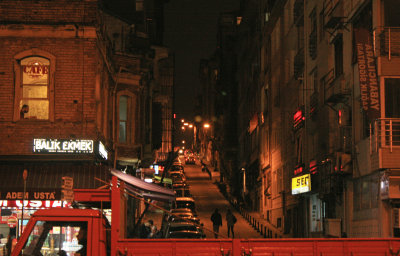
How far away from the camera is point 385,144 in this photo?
20469mm

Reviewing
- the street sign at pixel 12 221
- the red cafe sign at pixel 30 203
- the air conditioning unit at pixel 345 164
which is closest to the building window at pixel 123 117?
the red cafe sign at pixel 30 203

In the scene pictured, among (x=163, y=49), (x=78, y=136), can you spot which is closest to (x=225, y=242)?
(x=78, y=136)

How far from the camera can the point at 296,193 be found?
33.3 meters

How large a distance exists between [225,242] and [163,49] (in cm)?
3917

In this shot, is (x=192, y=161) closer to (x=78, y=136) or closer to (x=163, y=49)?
(x=163, y=49)

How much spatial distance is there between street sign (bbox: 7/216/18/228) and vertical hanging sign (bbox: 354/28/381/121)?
1253 centimetres

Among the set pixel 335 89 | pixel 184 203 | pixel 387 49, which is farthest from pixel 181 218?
pixel 184 203

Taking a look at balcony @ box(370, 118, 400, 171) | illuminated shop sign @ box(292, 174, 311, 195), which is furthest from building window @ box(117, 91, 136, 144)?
balcony @ box(370, 118, 400, 171)

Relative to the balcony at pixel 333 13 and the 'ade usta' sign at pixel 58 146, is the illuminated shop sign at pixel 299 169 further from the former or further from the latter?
the 'ade usta' sign at pixel 58 146

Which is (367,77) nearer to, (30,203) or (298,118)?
(30,203)

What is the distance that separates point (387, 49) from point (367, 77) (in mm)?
1238

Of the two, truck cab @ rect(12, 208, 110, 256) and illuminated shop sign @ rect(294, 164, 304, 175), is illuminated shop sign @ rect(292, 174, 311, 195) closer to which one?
illuminated shop sign @ rect(294, 164, 304, 175)

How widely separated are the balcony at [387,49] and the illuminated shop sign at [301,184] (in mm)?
10858

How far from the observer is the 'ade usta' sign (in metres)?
20.7
